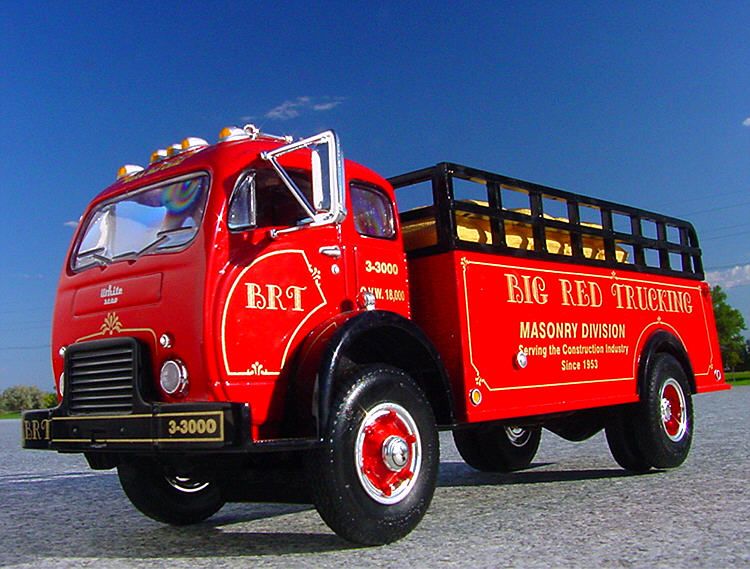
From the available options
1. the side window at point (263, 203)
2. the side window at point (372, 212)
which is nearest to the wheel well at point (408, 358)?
the side window at point (372, 212)

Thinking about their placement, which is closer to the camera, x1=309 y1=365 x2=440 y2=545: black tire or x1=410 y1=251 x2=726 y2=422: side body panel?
x1=309 y1=365 x2=440 y2=545: black tire

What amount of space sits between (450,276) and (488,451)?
319cm

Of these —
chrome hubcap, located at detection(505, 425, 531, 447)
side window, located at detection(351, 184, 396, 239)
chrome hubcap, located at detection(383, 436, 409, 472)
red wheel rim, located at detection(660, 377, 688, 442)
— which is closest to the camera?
chrome hubcap, located at detection(383, 436, 409, 472)

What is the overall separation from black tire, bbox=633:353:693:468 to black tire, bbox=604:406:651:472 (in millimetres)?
59

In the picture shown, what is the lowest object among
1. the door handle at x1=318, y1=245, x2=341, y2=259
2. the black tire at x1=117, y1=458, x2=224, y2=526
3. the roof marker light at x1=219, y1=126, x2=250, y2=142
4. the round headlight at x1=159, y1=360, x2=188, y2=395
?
the black tire at x1=117, y1=458, x2=224, y2=526

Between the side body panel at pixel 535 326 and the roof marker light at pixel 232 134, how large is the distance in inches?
64.6

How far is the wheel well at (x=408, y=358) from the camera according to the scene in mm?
5750

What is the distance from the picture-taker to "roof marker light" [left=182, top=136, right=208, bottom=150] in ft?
19.7

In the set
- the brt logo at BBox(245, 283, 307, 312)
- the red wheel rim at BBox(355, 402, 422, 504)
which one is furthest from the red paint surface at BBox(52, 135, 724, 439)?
the red wheel rim at BBox(355, 402, 422, 504)

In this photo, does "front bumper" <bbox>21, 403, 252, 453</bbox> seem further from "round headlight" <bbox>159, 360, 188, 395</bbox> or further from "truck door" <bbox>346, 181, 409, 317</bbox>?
"truck door" <bbox>346, 181, 409, 317</bbox>

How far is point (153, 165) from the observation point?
6160 mm

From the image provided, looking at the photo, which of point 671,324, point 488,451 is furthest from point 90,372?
point 671,324

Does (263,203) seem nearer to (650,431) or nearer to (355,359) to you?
(355,359)

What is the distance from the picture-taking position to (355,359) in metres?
5.83
